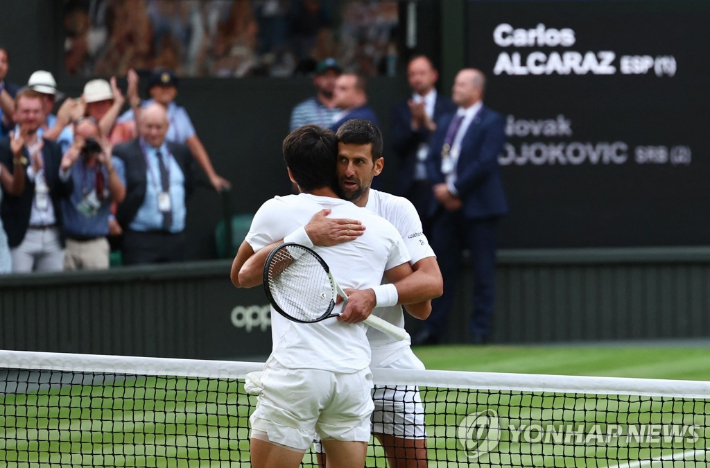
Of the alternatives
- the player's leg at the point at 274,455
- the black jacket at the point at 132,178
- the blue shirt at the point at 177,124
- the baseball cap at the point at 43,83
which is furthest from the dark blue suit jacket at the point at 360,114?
the player's leg at the point at 274,455

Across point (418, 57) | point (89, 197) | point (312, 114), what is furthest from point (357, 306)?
point (418, 57)

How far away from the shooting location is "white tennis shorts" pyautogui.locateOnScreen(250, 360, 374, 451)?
13.8 ft

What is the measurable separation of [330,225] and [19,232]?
5.71m

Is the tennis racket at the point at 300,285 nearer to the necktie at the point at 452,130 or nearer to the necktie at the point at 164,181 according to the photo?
the necktie at the point at 164,181

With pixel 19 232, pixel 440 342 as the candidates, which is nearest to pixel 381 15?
pixel 440 342

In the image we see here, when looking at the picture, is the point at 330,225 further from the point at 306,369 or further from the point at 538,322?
the point at 538,322

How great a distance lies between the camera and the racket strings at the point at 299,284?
4.25 meters

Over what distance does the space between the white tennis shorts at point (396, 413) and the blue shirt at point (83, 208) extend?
5440 millimetres

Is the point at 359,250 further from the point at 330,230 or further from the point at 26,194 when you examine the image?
the point at 26,194

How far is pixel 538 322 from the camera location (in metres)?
11.2

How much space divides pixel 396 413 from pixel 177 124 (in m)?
6.59

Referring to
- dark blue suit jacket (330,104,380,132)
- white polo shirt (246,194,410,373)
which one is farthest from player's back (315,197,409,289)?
dark blue suit jacket (330,104,380,132)

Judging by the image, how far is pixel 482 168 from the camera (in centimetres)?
1066

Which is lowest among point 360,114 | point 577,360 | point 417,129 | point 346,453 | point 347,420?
point 577,360
